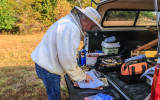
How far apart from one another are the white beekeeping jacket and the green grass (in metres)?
1.63

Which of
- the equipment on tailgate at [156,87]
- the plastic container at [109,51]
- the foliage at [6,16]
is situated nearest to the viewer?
the equipment on tailgate at [156,87]

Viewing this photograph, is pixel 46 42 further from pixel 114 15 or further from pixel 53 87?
pixel 114 15

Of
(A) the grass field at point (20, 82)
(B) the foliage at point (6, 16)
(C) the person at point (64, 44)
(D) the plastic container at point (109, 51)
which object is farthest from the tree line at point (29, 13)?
(C) the person at point (64, 44)

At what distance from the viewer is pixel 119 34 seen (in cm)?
Result: 308

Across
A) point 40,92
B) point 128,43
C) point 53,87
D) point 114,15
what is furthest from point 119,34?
point 40,92

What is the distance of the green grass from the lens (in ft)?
10.3

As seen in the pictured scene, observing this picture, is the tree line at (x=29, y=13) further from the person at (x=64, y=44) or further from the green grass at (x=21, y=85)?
the person at (x=64, y=44)

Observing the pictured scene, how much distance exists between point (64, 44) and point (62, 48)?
0.18 ft

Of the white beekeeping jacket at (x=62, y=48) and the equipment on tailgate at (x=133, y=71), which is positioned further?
the equipment on tailgate at (x=133, y=71)

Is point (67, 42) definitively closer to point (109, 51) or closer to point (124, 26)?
point (109, 51)

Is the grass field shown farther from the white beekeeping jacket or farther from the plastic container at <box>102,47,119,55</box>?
the white beekeeping jacket

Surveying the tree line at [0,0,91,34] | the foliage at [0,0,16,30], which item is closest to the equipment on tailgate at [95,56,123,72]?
the tree line at [0,0,91,34]

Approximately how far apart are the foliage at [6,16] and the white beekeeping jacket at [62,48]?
12.2 m

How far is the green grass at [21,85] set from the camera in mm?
3131
